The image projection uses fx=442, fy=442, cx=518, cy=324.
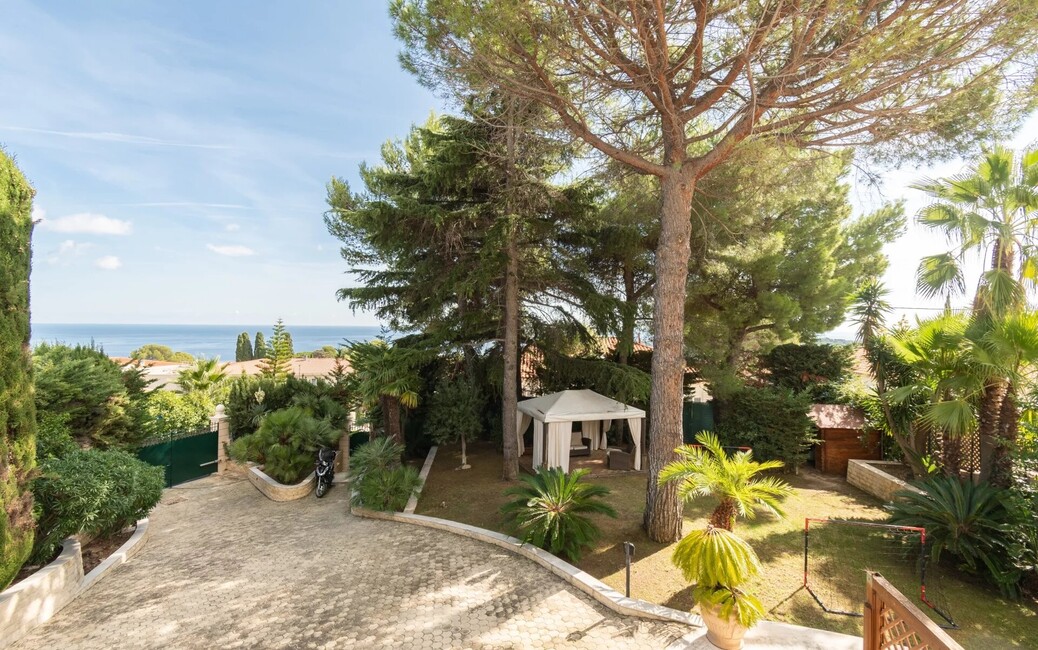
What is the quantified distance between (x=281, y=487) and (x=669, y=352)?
8550 mm

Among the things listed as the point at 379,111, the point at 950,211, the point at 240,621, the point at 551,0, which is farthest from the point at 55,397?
the point at 950,211

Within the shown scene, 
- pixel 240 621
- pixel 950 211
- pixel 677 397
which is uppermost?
pixel 950 211

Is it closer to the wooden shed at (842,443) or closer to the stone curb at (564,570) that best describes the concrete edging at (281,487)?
the stone curb at (564,570)

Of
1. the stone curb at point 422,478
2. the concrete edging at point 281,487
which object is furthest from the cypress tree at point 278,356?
the stone curb at point 422,478

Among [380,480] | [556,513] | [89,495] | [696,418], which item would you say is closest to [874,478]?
[696,418]

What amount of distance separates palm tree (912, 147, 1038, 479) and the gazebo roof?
5.88m

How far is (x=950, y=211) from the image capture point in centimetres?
727

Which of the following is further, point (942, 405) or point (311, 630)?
point (942, 405)

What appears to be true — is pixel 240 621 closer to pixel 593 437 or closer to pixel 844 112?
pixel 593 437

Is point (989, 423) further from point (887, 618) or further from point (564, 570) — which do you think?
point (564, 570)

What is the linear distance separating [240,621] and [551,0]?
8744 millimetres

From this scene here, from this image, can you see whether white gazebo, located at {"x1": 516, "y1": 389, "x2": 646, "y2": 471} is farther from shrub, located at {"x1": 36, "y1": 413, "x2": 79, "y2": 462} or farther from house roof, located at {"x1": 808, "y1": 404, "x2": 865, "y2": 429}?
shrub, located at {"x1": 36, "y1": 413, "x2": 79, "y2": 462}

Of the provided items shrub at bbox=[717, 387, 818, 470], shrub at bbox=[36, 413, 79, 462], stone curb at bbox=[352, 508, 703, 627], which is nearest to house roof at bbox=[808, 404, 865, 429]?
shrub at bbox=[717, 387, 818, 470]

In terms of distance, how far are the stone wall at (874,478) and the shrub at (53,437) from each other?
49.7 feet
